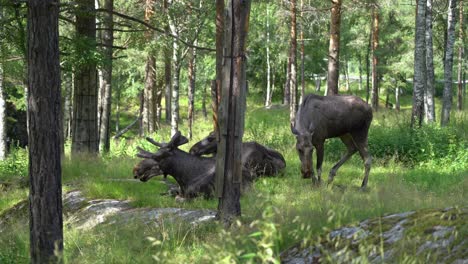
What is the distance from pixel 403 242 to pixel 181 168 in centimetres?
631

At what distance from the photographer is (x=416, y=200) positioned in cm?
733

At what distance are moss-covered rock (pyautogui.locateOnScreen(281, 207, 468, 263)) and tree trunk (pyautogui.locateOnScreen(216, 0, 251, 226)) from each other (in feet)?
5.63

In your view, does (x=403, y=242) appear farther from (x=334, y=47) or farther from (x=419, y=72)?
(x=419, y=72)

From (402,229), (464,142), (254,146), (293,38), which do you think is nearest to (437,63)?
(293,38)

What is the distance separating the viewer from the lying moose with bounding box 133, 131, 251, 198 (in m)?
9.46

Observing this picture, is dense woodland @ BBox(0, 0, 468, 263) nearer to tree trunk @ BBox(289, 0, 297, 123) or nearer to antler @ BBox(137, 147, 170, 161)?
antler @ BBox(137, 147, 170, 161)

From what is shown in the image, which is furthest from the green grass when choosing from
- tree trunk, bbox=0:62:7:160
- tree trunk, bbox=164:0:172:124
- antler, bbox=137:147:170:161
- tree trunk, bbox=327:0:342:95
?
tree trunk, bbox=0:62:7:160

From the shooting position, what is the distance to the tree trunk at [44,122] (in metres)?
5.55

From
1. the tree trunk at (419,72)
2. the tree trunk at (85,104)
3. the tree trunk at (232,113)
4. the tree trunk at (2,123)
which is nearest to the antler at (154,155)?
the tree trunk at (232,113)

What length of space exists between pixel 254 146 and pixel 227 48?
5.61 meters

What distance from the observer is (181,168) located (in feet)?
32.2

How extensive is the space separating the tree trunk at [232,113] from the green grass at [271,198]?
0.38m

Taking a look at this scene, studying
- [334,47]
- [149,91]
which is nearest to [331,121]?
[334,47]

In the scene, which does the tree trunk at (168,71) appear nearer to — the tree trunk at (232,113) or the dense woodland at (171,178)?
the dense woodland at (171,178)
